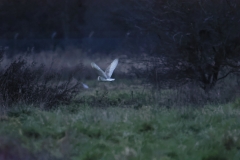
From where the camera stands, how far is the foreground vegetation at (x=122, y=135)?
5945mm

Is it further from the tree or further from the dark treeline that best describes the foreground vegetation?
the dark treeline

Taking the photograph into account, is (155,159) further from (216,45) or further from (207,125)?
(216,45)

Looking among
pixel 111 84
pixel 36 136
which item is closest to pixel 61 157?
pixel 36 136

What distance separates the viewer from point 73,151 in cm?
607

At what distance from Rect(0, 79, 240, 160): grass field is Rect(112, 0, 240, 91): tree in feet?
15.4

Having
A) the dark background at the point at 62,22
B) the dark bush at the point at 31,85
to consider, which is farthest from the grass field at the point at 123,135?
the dark background at the point at 62,22

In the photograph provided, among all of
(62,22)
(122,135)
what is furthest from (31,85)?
(62,22)

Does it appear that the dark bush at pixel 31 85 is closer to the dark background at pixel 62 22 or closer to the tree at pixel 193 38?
the tree at pixel 193 38

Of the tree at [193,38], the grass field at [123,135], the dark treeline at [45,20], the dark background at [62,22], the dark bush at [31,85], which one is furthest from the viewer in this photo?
the dark treeline at [45,20]

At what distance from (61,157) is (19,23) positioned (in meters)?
18.9

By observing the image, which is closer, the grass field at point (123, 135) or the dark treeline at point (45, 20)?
the grass field at point (123, 135)

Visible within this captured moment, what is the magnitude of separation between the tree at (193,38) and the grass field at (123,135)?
469 cm

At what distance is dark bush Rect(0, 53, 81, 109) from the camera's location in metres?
11.4

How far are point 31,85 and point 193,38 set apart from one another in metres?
4.42
